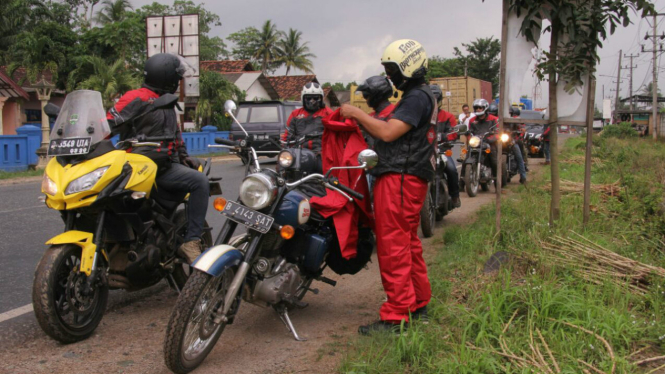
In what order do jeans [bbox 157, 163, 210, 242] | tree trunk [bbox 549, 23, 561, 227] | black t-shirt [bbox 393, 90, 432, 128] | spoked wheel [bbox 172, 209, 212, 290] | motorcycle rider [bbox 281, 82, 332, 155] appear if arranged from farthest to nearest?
motorcycle rider [bbox 281, 82, 332, 155] → tree trunk [bbox 549, 23, 561, 227] → spoked wheel [bbox 172, 209, 212, 290] → jeans [bbox 157, 163, 210, 242] → black t-shirt [bbox 393, 90, 432, 128]

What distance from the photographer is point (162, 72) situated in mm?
4477

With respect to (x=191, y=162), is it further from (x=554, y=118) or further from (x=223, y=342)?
(x=554, y=118)

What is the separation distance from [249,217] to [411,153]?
1.12 m

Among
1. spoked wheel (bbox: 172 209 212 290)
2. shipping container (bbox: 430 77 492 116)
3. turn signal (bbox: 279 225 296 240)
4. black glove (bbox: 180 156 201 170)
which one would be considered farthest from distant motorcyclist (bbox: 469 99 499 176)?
shipping container (bbox: 430 77 492 116)

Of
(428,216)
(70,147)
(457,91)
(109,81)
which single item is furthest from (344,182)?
(457,91)

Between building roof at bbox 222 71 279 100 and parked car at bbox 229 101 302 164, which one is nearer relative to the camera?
parked car at bbox 229 101 302 164

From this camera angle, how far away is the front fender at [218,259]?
323 cm

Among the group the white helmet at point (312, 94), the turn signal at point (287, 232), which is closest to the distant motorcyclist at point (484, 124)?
the white helmet at point (312, 94)

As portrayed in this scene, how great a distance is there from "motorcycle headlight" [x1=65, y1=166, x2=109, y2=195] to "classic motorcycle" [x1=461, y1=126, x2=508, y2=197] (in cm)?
817

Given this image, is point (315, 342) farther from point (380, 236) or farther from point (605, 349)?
point (605, 349)

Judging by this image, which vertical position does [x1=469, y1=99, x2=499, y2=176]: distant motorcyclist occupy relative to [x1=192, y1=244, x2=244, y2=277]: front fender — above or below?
above

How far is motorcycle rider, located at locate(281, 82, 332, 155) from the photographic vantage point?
24.8 ft

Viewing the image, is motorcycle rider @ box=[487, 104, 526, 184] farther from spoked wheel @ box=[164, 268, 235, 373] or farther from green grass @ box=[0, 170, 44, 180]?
green grass @ box=[0, 170, 44, 180]

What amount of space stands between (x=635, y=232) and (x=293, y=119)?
417 cm
